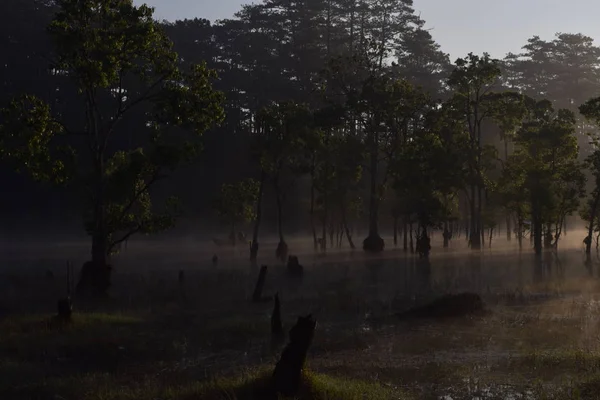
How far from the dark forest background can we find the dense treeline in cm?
25

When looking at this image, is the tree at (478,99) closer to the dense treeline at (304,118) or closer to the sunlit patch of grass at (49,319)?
the dense treeline at (304,118)

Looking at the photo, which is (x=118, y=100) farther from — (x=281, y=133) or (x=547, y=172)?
(x=547, y=172)

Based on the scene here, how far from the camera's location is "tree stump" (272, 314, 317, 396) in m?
13.5

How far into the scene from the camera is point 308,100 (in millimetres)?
93562

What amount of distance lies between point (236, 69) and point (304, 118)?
46.8 m

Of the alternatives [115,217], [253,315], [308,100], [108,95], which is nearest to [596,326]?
[253,315]

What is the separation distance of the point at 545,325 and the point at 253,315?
9.52 m

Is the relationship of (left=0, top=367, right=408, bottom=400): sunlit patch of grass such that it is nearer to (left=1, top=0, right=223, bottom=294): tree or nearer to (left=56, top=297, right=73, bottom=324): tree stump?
(left=56, top=297, right=73, bottom=324): tree stump

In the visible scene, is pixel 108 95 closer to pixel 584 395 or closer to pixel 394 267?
pixel 394 267

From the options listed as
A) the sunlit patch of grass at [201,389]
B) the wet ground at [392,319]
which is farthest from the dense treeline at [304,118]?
the sunlit patch of grass at [201,389]

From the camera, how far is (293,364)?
13695 millimetres

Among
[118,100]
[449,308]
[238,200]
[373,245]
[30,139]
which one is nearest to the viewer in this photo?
[449,308]

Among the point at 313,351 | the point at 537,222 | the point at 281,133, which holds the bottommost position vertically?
the point at 313,351

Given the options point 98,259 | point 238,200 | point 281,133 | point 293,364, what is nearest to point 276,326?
point 293,364
